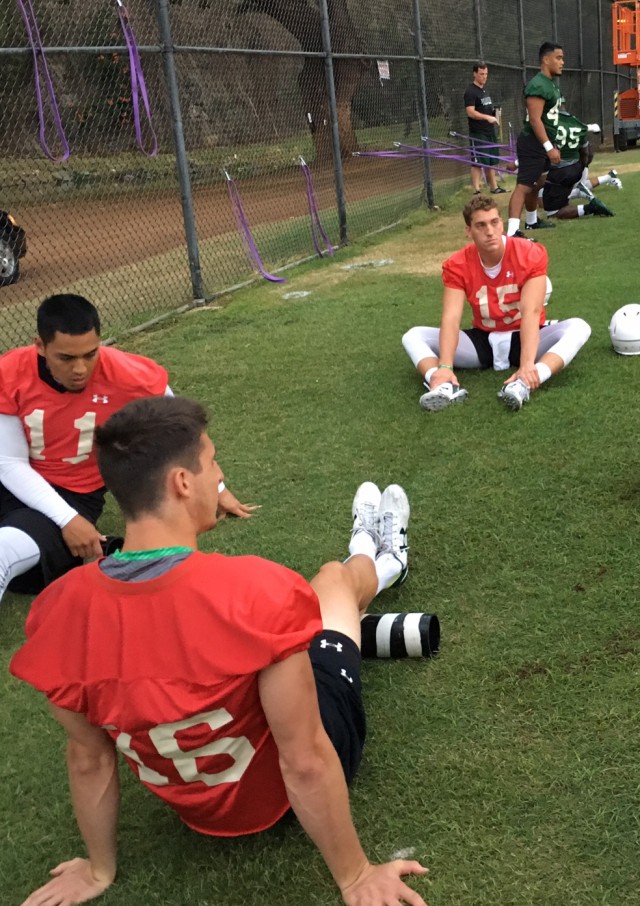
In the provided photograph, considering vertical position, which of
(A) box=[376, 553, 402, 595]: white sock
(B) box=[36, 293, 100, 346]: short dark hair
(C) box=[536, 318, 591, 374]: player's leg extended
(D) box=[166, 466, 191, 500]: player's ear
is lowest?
(A) box=[376, 553, 402, 595]: white sock

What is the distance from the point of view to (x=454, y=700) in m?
2.58

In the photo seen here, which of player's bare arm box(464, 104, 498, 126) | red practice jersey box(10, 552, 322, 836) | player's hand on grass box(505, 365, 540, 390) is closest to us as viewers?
red practice jersey box(10, 552, 322, 836)

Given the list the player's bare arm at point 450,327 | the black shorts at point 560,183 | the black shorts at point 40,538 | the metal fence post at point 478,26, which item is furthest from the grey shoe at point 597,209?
the black shorts at point 40,538

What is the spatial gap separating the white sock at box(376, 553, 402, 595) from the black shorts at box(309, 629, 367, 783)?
2.25ft

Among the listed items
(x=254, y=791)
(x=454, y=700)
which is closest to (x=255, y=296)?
(x=454, y=700)

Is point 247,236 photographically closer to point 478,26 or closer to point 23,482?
point 23,482

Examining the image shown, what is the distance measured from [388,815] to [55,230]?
11.5 meters

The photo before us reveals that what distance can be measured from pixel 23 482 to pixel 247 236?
21.6 feet

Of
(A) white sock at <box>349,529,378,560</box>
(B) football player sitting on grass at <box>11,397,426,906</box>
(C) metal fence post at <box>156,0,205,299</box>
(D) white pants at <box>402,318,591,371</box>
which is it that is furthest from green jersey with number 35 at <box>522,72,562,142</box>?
(B) football player sitting on grass at <box>11,397,426,906</box>

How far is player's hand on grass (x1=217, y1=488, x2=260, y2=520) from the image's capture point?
151 inches

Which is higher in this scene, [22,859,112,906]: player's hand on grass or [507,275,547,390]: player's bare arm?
[507,275,547,390]: player's bare arm

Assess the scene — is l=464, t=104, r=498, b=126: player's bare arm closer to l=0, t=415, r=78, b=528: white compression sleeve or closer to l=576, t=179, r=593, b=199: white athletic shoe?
l=576, t=179, r=593, b=199: white athletic shoe

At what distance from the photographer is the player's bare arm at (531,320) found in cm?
483

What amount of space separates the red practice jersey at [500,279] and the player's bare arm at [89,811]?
3.71 metres
